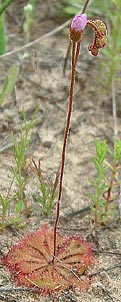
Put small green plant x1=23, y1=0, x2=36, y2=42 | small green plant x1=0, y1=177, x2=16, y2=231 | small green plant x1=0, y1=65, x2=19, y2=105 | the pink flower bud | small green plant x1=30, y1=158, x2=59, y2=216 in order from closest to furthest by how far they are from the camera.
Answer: the pink flower bud
small green plant x1=0, y1=177, x2=16, y2=231
small green plant x1=30, y1=158, x2=59, y2=216
small green plant x1=0, y1=65, x2=19, y2=105
small green plant x1=23, y1=0, x2=36, y2=42

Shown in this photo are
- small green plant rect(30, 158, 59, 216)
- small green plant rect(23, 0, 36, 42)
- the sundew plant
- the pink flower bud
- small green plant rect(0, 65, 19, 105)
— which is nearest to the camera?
the pink flower bud

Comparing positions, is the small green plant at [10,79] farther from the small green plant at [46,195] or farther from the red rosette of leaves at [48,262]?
the red rosette of leaves at [48,262]

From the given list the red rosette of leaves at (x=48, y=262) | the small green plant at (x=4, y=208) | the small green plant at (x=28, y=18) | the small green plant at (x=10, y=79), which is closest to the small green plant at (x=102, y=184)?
the red rosette of leaves at (x=48, y=262)

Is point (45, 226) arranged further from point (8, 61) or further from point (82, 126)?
point (8, 61)

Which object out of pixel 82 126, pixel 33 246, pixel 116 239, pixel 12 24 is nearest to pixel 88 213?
pixel 116 239

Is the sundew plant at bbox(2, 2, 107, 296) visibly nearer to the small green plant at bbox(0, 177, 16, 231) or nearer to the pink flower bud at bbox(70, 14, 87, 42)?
the small green plant at bbox(0, 177, 16, 231)

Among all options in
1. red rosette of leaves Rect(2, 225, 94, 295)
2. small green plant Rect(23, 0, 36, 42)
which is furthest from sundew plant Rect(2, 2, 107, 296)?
small green plant Rect(23, 0, 36, 42)

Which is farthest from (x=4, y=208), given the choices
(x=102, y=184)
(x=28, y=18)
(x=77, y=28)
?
(x=28, y=18)

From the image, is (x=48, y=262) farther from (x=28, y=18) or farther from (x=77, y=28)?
(x=28, y=18)
